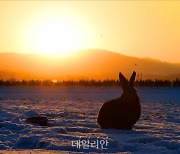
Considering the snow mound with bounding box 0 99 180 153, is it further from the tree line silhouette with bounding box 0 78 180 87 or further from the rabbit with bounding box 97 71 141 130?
the tree line silhouette with bounding box 0 78 180 87

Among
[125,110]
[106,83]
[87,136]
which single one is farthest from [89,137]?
[106,83]

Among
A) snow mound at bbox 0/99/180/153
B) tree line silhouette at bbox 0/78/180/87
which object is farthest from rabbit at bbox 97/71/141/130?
tree line silhouette at bbox 0/78/180/87

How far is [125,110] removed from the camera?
11.5 metres

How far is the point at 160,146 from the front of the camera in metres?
8.77

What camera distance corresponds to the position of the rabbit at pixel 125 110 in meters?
11.5

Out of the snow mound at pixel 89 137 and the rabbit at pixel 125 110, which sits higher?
the rabbit at pixel 125 110

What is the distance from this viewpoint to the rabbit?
37.7 ft

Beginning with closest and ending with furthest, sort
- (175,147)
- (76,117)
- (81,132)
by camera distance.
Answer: (175,147) < (81,132) < (76,117)

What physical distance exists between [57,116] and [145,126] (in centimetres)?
400

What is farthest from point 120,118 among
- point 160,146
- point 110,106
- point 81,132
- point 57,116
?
point 57,116

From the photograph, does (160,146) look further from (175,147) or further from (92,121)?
(92,121)

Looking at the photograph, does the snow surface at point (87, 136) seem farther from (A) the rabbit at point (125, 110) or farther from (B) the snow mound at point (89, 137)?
(A) the rabbit at point (125, 110)

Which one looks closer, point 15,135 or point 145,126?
point 15,135

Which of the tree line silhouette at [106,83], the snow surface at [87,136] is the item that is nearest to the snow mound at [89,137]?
the snow surface at [87,136]
